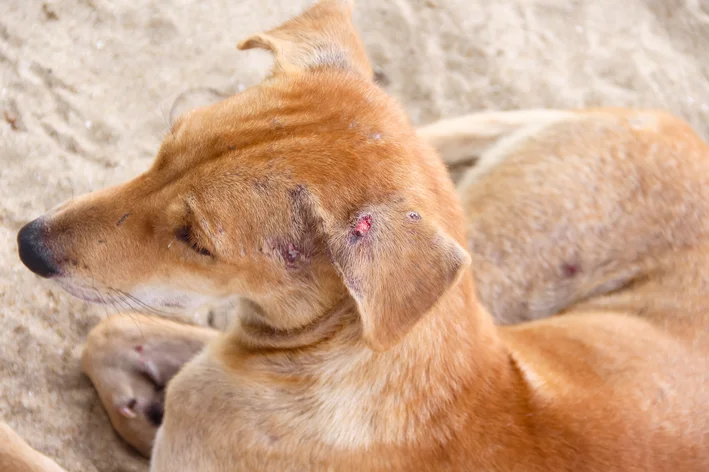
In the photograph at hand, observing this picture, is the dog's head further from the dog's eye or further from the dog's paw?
the dog's paw

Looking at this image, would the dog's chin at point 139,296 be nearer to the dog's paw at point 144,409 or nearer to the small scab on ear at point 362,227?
the small scab on ear at point 362,227

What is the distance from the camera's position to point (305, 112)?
8.18 feet

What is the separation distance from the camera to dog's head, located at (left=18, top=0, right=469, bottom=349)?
85.7 inches

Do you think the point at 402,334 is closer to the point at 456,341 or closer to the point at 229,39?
the point at 456,341

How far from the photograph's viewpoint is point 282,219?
7.88 feet

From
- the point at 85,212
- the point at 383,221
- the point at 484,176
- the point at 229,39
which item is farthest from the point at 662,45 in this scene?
the point at 85,212

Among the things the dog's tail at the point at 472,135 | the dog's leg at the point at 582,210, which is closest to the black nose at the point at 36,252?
the dog's leg at the point at 582,210

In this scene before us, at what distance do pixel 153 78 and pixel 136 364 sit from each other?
6.48 feet

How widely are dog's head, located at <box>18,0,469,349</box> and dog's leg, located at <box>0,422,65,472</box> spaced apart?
85cm

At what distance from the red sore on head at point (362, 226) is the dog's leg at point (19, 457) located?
5.87 ft

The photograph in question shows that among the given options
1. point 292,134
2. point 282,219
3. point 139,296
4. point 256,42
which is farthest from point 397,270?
point 256,42

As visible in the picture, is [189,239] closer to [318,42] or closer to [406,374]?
[406,374]

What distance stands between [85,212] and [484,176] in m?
2.29

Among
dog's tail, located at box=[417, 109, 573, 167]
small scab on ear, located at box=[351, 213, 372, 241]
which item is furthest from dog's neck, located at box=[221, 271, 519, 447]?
dog's tail, located at box=[417, 109, 573, 167]
